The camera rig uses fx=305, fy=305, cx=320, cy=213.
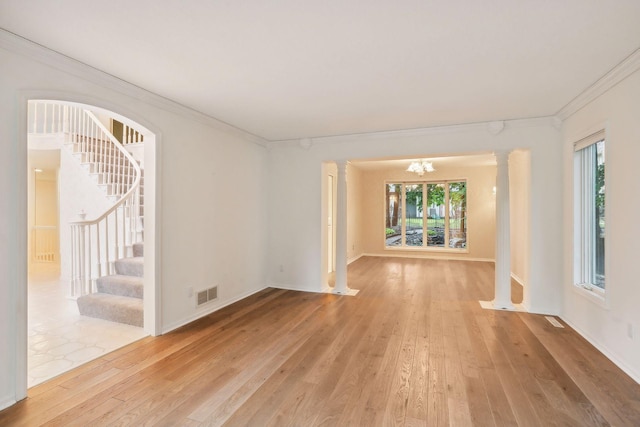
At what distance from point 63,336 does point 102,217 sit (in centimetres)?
166

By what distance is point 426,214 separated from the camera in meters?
9.18

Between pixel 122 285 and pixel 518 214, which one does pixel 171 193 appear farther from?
pixel 518 214

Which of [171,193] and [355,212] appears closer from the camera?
[171,193]

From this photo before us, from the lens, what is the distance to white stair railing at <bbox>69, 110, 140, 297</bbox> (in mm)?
4176

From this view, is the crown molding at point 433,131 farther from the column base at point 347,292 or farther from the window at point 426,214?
the window at point 426,214

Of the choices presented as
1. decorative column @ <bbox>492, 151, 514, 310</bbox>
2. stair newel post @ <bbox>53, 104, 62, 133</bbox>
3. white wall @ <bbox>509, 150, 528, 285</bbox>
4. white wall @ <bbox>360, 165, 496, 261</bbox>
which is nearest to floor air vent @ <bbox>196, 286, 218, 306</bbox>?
decorative column @ <bbox>492, 151, 514, 310</bbox>

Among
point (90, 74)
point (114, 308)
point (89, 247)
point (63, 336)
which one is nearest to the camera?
point (90, 74)

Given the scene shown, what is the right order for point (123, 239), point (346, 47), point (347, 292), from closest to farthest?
point (346, 47) < point (123, 239) < point (347, 292)

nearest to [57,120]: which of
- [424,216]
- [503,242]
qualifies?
[503,242]

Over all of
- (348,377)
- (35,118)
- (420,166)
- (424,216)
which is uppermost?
(35,118)

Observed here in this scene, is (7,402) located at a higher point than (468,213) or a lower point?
lower

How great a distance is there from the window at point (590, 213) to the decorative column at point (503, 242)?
811mm

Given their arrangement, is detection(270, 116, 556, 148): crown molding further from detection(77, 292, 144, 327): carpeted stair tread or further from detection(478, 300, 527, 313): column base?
detection(77, 292, 144, 327): carpeted stair tread

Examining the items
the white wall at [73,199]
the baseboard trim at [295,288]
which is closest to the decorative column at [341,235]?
the baseboard trim at [295,288]
